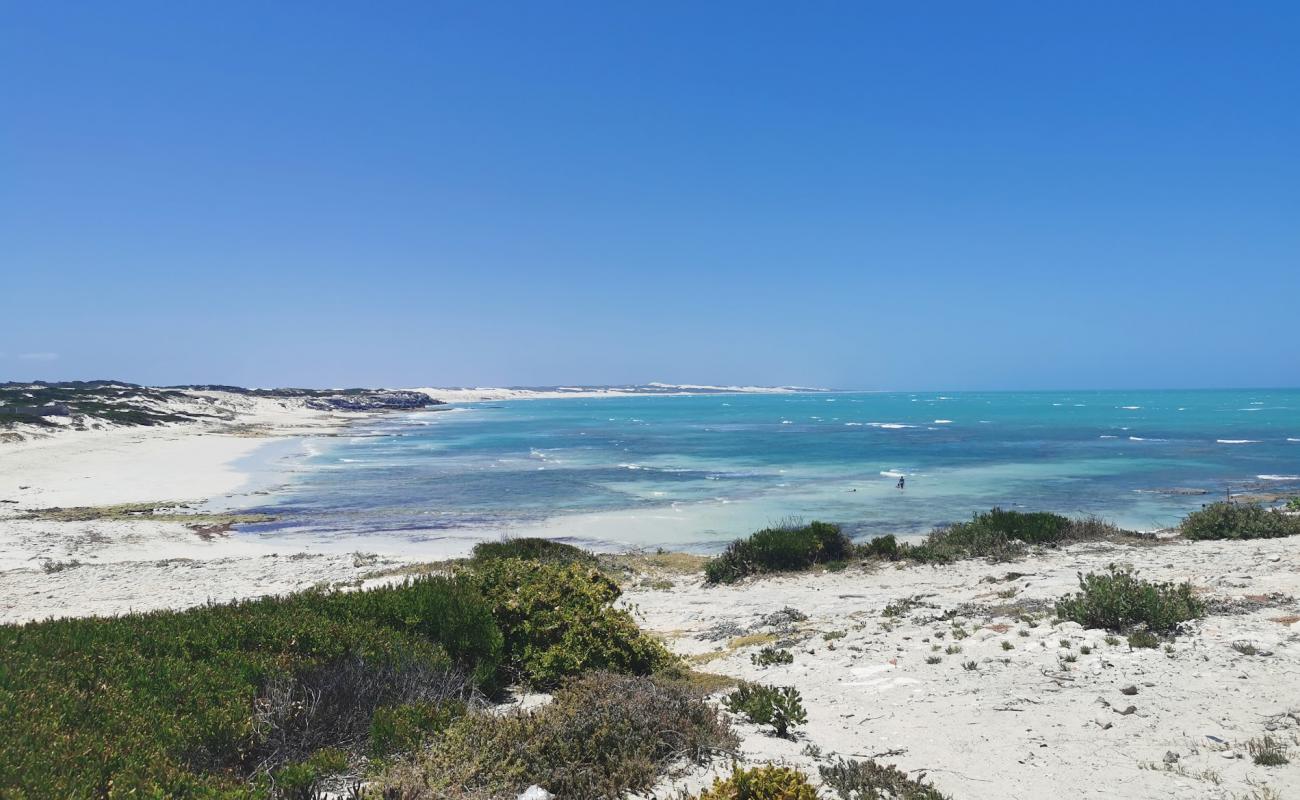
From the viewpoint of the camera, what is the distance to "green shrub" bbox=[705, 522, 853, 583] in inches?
650

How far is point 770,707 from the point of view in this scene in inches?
259

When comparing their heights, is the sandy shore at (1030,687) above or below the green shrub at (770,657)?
above

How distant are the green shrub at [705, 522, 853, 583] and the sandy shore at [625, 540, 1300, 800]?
3.66 m

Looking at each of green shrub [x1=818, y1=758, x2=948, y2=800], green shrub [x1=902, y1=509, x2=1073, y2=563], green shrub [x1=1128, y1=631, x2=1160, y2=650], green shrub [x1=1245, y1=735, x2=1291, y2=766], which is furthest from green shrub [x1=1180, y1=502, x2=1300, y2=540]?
green shrub [x1=818, y1=758, x2=948, y2=800]

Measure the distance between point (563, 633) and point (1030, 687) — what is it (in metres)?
5.13

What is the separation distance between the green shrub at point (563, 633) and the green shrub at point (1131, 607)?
5.36 meters

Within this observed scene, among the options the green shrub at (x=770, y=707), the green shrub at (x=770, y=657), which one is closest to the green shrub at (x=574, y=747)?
the green shrub at (x=770, y=707)

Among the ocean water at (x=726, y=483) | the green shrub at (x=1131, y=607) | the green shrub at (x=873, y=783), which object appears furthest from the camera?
the ocean water at (x=726, y=483)

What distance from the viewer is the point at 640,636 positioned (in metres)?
8.90

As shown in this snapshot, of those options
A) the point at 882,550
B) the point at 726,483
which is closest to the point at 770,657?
the point at 882,550

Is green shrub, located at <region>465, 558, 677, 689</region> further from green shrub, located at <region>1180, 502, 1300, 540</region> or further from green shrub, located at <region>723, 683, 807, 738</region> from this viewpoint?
green shrub, located at <region>1180, 502, 1300, 540</region>

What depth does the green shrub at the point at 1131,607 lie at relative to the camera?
28.5ft

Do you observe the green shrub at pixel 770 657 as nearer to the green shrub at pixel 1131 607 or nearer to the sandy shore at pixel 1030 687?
the sandy shore at pixel 1030 687

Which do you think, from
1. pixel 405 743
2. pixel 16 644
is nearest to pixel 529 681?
pixel 405 743
